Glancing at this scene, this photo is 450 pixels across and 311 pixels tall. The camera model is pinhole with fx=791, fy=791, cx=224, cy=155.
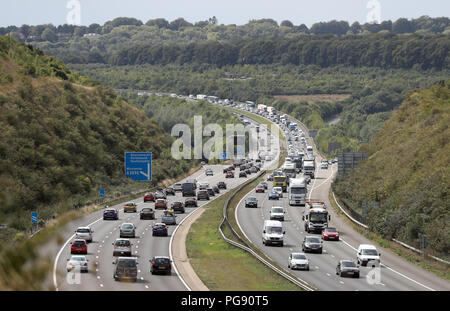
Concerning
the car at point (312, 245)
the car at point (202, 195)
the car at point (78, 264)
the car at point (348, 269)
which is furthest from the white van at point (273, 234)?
the car at point (202, 195)

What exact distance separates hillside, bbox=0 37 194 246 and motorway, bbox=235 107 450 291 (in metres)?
17.9

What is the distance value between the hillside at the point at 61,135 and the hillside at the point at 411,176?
2901 centimetres

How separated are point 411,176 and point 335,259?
99.7 ft

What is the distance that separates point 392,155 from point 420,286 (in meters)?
57.3

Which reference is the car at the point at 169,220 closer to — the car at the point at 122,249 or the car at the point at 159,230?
the car at the point at 159,230

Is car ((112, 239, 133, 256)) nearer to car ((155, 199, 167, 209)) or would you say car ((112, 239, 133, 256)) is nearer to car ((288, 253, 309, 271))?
car ((288, 253, 309, 271))

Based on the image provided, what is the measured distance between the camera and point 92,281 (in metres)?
38.2

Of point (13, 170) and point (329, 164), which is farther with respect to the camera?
point (329, 164)

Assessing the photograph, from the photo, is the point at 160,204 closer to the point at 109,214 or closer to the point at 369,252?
the point at 109,214

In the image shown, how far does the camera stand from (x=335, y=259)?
52.1 metres
